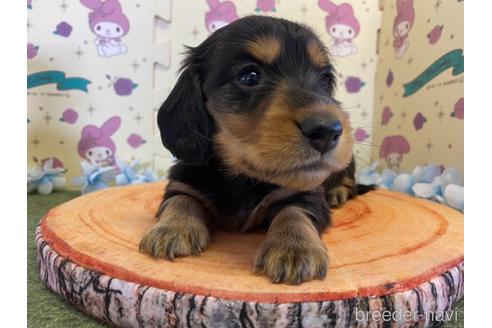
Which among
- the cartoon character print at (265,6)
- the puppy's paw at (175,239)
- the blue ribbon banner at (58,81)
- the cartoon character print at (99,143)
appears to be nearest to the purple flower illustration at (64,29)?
the blue ribbon banner at (58,81)

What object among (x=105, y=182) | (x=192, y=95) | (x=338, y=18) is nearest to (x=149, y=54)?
(x=105, y=182)

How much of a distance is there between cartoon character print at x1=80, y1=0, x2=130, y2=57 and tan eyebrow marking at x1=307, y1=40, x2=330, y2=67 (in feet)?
7.00

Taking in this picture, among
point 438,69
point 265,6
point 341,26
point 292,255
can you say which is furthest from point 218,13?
point 292,255

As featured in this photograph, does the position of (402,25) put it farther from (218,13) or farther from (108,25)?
(108,25)

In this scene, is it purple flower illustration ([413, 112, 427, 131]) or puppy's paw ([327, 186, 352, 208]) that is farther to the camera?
purple flower illustration ([413, 112, 427, 131])

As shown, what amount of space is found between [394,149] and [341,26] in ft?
3.66

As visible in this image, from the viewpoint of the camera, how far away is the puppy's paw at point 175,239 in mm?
1296

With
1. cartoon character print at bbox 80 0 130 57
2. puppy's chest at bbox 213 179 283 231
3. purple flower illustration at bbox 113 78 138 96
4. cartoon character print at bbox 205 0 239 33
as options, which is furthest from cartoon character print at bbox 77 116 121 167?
puppy's chest at bbox 213 179 283 231

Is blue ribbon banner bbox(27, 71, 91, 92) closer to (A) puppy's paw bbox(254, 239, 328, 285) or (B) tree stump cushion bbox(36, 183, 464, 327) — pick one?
(B) tree stump cushion bbox(36, 183, 464, 327)

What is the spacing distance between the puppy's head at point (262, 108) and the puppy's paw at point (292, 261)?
0.18 meters

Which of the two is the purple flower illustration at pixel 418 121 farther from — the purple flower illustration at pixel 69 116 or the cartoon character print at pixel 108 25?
the purple flower illustration at pixel 69 116

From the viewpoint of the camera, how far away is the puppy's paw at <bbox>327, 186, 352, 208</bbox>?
2195mm

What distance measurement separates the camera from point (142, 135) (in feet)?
11.5

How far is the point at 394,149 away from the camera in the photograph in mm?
3441
